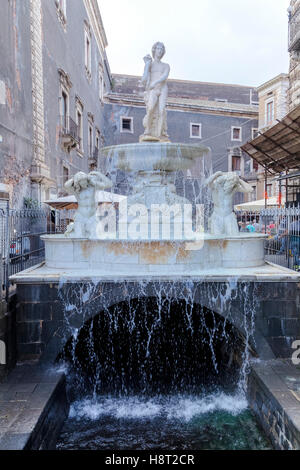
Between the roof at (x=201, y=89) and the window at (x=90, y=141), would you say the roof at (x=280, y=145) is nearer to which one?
the window at (x=90, y=141)

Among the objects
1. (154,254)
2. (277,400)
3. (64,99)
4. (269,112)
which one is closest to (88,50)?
(64,99)

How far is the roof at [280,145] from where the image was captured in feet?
31.5

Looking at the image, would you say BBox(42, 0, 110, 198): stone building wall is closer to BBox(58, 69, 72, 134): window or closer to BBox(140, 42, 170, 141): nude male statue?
BBox(58, 69, 72, 134): window

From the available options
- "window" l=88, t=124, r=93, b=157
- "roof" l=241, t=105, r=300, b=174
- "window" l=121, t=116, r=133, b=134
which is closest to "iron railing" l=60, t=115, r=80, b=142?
"window" l=88, t=124, r=93, b=157

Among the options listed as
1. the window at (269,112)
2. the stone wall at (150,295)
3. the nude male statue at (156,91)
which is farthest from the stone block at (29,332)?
the window at (269,112)

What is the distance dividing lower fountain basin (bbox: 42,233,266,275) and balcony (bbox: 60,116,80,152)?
11394mm

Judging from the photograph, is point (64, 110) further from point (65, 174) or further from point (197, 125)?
point (197, 125)

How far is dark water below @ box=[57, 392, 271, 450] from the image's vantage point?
4.59 meters

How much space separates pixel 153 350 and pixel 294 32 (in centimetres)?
1182

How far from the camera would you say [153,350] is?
24.0 feet

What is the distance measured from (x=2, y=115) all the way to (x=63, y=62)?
8521mm

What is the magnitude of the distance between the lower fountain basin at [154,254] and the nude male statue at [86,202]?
386mm

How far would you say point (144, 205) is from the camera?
24.2 feet
